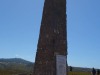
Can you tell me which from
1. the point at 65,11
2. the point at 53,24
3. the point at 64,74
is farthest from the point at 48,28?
the point at 64,74

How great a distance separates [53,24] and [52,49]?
3.62 ft

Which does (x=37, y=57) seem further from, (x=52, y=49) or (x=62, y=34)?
(x=62, y=34)

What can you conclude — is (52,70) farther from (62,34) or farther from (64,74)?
(62,34)

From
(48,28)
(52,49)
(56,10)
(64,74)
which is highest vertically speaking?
(56,10)

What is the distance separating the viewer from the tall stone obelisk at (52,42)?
12.0 metres

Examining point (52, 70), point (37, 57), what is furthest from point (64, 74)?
point (37, 57)

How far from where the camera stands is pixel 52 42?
39.7ft

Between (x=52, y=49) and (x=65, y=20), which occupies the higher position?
(x=65, y=20)

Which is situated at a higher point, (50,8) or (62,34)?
(50,8)

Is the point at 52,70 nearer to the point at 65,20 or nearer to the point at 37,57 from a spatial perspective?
the point at 37,57

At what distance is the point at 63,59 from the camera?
40.1ft

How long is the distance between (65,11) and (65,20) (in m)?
0.42

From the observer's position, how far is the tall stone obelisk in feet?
39.3

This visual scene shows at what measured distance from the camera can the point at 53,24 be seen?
480 inches
